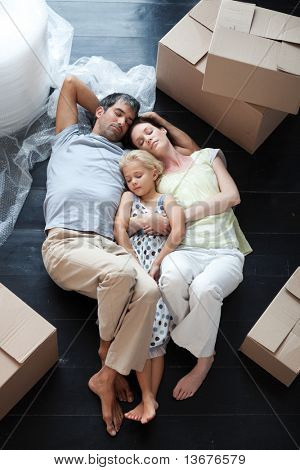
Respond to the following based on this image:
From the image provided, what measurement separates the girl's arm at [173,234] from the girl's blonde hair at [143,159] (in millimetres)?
170

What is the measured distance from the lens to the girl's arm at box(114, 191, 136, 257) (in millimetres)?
2115

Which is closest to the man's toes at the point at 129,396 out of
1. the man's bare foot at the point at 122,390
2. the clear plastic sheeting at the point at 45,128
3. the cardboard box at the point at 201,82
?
the man's bare foot at the point at 122,390

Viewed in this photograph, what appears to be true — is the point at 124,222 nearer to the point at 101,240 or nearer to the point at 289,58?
the point at 101,240

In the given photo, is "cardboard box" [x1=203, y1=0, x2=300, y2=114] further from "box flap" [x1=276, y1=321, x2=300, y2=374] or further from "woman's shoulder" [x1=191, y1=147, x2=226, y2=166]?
"box flap" [x1=276, y1=321, x2=300, y2=374]

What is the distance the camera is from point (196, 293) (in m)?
1.96

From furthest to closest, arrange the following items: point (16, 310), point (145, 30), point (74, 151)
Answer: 1. point (145, 30)
2. point (74, 151)
3. point (16, 310)

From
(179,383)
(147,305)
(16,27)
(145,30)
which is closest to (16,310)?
(147,305)

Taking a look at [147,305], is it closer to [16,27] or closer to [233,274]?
[233,274]

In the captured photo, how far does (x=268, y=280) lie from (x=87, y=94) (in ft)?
3.23

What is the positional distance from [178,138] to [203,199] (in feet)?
1.03

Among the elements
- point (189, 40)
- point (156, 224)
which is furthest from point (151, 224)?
point (189, 40)

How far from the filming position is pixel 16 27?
233 cm

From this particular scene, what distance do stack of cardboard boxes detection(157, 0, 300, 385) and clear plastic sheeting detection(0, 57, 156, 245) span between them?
113 mm

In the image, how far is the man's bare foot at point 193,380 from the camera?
6.65 ft
